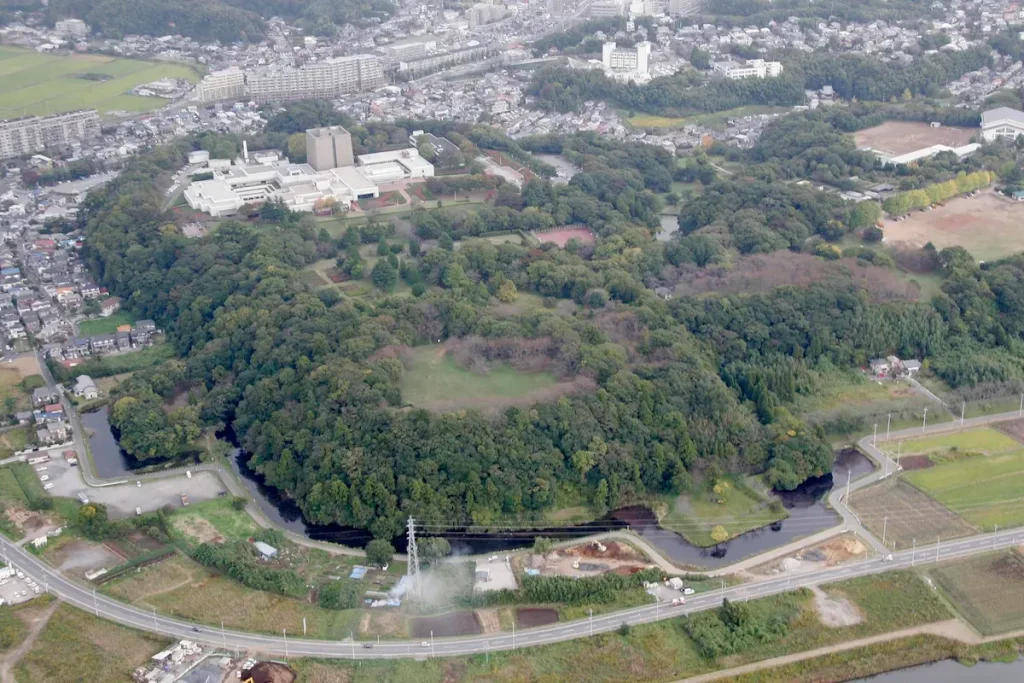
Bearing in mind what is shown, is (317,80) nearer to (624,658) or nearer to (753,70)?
(753,70)

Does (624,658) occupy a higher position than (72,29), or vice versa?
(72,29)

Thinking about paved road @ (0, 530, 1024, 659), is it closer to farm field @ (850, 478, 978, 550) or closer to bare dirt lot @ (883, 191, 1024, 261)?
farm field @ (850, 478, 978, 550)

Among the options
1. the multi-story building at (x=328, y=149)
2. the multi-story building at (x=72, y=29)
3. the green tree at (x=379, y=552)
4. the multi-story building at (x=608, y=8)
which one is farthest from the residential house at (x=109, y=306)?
the multi-story building at (x=608, y=8)

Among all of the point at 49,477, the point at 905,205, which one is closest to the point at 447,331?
the point at 49,477

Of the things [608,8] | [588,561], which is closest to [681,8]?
[608,8]

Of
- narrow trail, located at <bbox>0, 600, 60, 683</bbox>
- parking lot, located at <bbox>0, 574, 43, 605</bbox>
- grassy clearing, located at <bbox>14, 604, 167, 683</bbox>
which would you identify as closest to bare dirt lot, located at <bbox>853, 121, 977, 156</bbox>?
grassy clearing, located at <bbox>14, 604, 167, 683</bbox>

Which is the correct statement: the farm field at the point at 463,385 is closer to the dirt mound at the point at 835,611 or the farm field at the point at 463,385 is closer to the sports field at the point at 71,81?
the dirt mound at the point at 835,611
